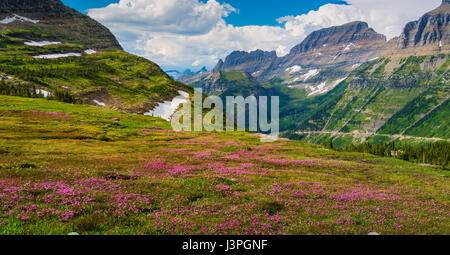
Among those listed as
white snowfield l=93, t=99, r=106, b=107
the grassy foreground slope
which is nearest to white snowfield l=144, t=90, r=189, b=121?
white snowfield l=93, t=99, r=106, b=107

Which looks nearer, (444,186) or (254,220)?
(254,220)

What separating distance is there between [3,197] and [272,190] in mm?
20501

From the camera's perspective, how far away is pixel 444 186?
2972 cm

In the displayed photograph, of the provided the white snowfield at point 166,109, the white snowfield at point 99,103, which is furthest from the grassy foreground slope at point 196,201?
the white snowfield at point 99,103

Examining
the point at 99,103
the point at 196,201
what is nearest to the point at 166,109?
the point at 99,103

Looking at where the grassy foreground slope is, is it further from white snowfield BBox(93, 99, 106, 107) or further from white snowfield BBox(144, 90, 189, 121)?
white snowfield BBox(93, 99, 106, 107)

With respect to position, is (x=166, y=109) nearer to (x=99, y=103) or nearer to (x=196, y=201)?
(x=99, y=103)

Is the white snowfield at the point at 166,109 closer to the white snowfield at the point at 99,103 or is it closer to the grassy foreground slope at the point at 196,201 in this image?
the white snowfield at the point at 99,103

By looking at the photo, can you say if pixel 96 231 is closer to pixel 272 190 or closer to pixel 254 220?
pixel 254 220

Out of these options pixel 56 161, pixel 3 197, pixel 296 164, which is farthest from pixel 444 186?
pixel 56 161
